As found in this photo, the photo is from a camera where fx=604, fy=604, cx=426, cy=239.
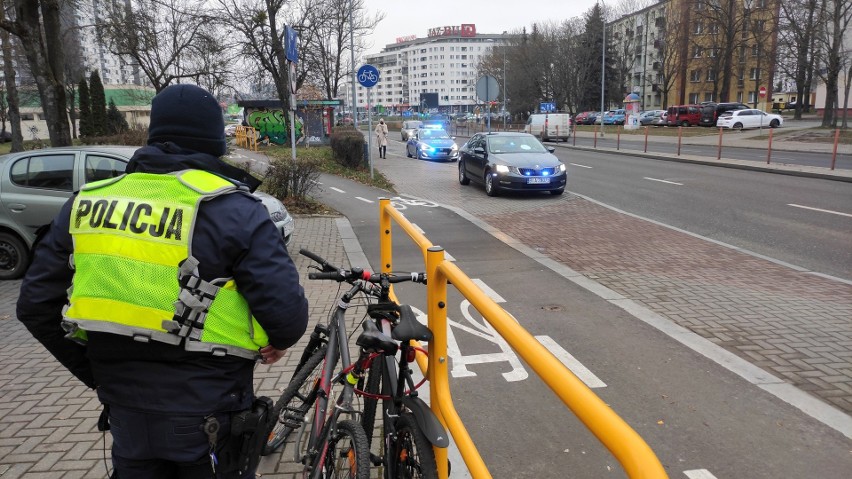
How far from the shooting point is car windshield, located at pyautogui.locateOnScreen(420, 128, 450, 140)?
29.0 metres

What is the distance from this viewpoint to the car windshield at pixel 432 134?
29031mm

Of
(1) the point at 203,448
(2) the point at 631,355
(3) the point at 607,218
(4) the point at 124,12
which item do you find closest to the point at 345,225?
(3) the point at 607,218

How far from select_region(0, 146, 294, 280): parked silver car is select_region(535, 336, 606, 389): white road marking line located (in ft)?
13.8

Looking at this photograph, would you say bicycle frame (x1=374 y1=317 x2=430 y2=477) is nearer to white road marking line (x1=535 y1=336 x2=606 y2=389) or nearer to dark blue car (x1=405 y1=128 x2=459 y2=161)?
white road marking line (x1=535 y1=336 x2=606 y2=389)

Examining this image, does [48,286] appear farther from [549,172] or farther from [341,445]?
[549,172]

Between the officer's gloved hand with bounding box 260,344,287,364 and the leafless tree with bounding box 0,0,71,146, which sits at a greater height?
the leafless tree with bounding box 0,0,71,146

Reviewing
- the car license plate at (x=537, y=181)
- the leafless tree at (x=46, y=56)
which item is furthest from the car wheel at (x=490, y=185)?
the leafless tree at (x=46, y=56)

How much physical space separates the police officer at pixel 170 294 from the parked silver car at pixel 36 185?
6090 mm

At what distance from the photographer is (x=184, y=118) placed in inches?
79.0

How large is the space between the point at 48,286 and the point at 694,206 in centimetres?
1330

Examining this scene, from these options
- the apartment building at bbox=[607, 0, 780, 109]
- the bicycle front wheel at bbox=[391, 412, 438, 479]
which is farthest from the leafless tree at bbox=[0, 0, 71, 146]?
the apartment building at bbox=[607, 0, 780, 109]

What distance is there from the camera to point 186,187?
1852 mm

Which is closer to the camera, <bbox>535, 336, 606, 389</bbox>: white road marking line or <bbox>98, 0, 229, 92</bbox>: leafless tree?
<bbox>535, 336, 606, 389</bbox>: white road marking line

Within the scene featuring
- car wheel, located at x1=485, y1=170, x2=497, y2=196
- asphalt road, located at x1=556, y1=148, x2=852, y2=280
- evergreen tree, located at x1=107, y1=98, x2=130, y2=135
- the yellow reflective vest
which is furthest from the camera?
evergreen tree, located at x1=107, y1=98, x2=130, y2=135
